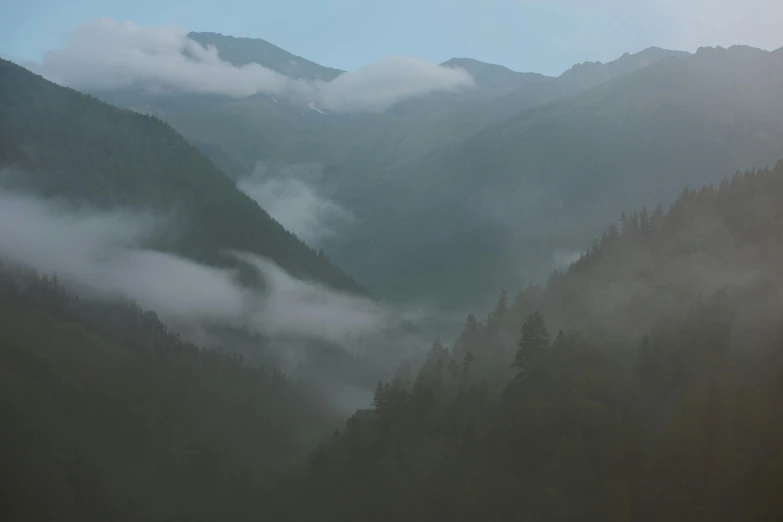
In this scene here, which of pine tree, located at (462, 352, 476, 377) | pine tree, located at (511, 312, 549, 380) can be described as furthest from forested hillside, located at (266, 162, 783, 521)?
pine tree, located at (462, 352, 476, 377)

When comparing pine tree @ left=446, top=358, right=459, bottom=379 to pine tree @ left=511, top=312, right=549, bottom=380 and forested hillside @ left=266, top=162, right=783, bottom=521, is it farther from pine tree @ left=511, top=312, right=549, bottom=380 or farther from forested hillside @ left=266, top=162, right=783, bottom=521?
pine tree @ left=511, top=312, right=549, bottom=380

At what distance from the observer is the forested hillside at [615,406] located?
360ft

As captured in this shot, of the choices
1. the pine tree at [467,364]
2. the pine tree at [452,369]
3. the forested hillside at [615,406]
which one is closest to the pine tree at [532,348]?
the forested hillside at [615,406]

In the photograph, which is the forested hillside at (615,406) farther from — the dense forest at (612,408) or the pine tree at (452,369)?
the pine tree at (452,369)

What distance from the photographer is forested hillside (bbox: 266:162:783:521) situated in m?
110

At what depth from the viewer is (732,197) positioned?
182 metres

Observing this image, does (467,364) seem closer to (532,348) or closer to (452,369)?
(452,369)

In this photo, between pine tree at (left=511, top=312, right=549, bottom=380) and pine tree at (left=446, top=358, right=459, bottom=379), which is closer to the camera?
pine tree at (left=511, top=312, right=549, bottom=380)

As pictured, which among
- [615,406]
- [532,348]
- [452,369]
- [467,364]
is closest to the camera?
[615,406]

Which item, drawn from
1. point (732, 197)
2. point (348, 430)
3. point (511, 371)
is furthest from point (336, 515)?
point (732, 197)

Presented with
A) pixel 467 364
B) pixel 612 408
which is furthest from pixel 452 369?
pixel 612 408

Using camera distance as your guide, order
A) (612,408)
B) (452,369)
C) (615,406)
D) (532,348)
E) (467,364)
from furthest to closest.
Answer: (452,369)
(467,364)
(532,348)
(615,406)
(612,408)

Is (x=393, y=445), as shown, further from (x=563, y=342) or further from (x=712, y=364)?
(x=712, y=364)

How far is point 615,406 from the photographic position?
130 meters
